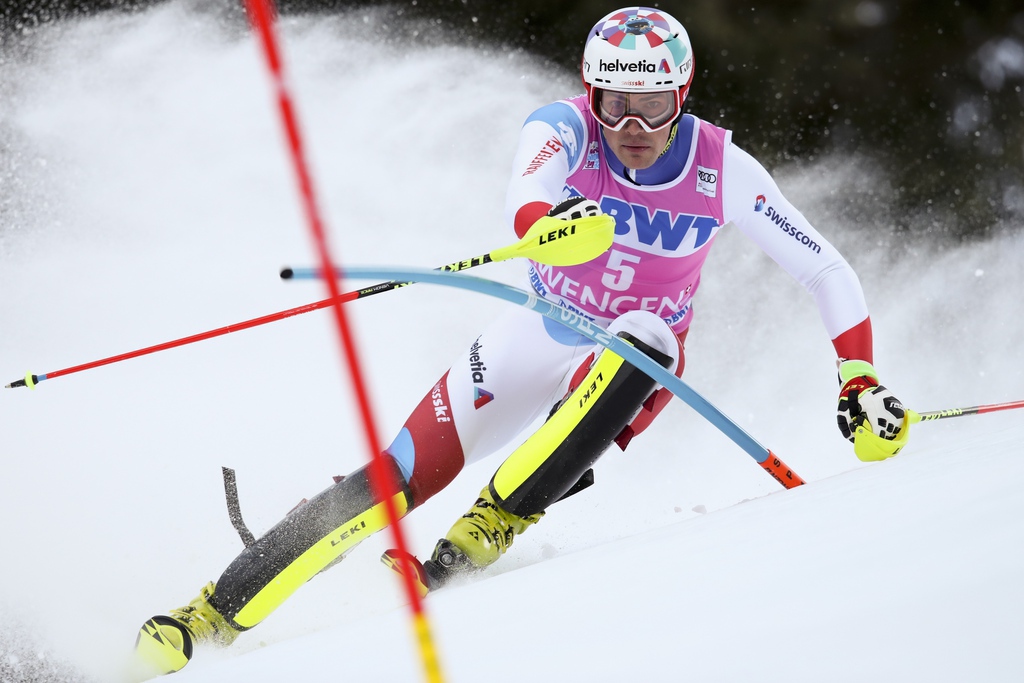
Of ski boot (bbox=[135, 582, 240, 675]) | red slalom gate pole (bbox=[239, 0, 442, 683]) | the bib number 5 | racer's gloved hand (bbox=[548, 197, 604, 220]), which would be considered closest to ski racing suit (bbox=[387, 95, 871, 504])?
the bib number 5

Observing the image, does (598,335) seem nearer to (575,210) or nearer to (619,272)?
(575,210)

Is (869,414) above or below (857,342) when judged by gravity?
below

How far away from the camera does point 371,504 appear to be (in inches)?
75.9

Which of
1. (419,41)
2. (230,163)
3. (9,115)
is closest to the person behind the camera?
(9,115)

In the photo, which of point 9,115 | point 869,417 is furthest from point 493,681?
point 9,115

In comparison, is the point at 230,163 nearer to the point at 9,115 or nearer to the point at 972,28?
the point at 9,115

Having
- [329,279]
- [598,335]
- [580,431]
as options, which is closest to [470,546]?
[580,431]

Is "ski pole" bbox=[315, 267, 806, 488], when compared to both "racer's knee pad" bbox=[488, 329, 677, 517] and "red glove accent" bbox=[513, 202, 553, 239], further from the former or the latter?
"red glove accent" bbox=[513, 202, 553, 239]

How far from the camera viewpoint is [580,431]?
1912 mm

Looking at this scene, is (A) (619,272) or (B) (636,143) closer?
(B) (636,143)

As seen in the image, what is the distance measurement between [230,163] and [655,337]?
3.41 meters

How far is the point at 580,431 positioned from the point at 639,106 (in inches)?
27.6

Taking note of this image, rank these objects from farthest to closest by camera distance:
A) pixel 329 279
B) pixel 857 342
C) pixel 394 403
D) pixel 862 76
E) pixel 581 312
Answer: pixel 862 76 < pixel 394 403 < pixel 581 312 < pixel 857 342 < pixel 329 279

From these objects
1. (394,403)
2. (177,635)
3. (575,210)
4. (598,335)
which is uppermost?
(394,403)
